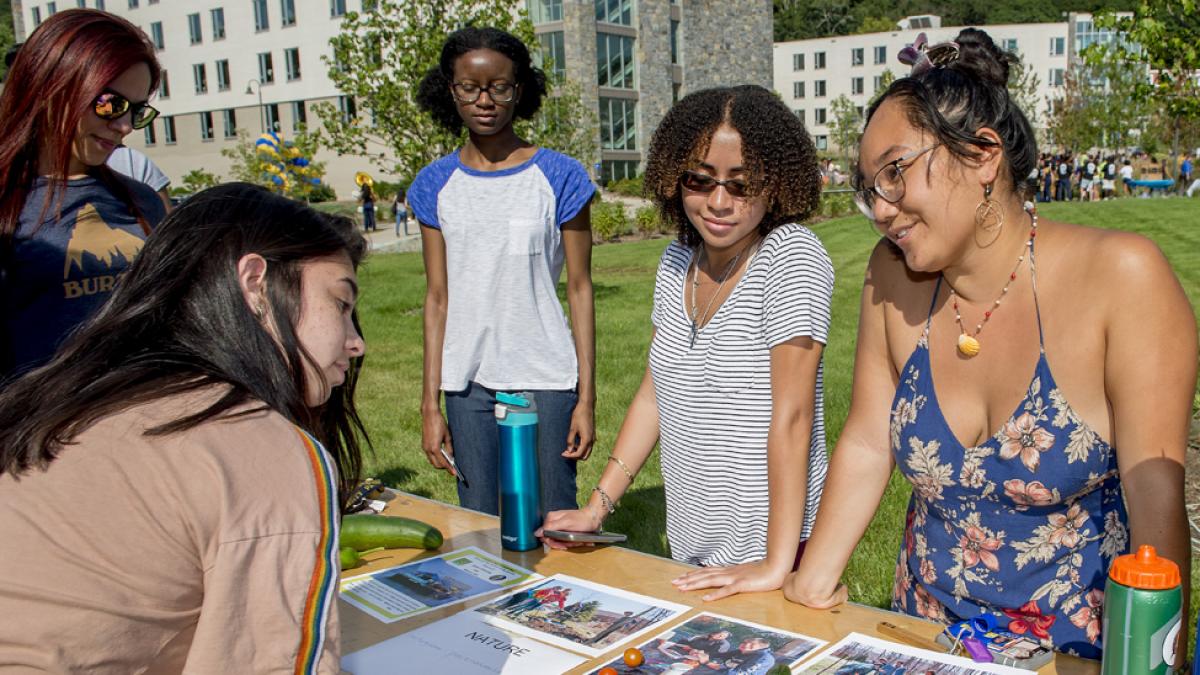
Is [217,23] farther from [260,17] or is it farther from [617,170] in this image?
[617,170]

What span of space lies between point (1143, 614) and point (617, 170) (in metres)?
41.0

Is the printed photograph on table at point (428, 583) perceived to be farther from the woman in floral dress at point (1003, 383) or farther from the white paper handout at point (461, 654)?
the woman in floral dress at point (1003, 383)

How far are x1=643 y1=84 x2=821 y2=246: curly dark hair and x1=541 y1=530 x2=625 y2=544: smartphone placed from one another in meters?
0.88

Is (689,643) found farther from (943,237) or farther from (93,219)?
(93,219)

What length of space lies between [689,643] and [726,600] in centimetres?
25

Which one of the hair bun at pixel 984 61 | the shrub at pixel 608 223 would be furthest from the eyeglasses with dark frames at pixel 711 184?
the shrub at pixel 608 223

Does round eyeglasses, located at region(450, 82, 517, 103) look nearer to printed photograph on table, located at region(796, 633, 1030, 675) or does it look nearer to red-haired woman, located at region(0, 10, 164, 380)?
red-haired woman, located at region(0, 10, 164, 380)

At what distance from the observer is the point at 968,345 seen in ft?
6.77

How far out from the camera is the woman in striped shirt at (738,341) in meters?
2.35

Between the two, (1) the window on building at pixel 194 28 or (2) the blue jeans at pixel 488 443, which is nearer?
(2) the blue jeans at pixel 488 443

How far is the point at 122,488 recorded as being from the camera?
4.11ft

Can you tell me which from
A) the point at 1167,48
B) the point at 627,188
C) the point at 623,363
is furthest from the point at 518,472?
the point at 627,188

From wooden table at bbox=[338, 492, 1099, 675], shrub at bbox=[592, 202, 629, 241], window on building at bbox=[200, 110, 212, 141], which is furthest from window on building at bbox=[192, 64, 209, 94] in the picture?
wooden table at bbox=[338, 492, 1099, 675]

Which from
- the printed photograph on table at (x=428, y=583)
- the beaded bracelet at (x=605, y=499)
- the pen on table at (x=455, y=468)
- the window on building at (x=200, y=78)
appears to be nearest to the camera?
the printed photograph on table at (x=428, y=583)
